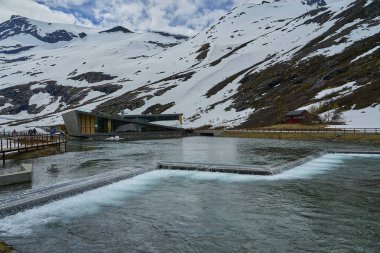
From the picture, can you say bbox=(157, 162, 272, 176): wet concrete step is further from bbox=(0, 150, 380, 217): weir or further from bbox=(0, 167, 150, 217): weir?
bbox=(0, 167, 150, 217): weir

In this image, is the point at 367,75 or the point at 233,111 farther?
the point at 233,111

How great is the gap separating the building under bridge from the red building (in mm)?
31383

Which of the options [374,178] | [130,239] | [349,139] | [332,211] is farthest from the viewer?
[349,139]

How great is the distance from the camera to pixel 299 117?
97.9m

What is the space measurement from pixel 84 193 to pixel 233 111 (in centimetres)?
11025

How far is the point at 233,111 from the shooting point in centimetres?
13162

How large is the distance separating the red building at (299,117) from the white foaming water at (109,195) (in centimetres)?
5973

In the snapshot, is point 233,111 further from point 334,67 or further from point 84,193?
point 84,193

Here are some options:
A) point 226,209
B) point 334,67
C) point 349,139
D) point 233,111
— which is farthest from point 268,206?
point 334,67

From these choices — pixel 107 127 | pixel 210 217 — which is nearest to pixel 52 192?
pixel 210 217

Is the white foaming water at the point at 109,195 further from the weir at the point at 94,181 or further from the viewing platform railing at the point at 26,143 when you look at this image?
the viewing platform railing at the point at 26,143

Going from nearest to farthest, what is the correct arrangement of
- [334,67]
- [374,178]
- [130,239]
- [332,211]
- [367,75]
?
[130,239] < [332,211] < [374,178] < [367,75] < [334,67]

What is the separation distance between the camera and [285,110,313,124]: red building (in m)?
97.3

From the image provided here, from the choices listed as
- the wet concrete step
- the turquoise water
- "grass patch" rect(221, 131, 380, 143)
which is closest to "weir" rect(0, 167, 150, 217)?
the turquoise water
